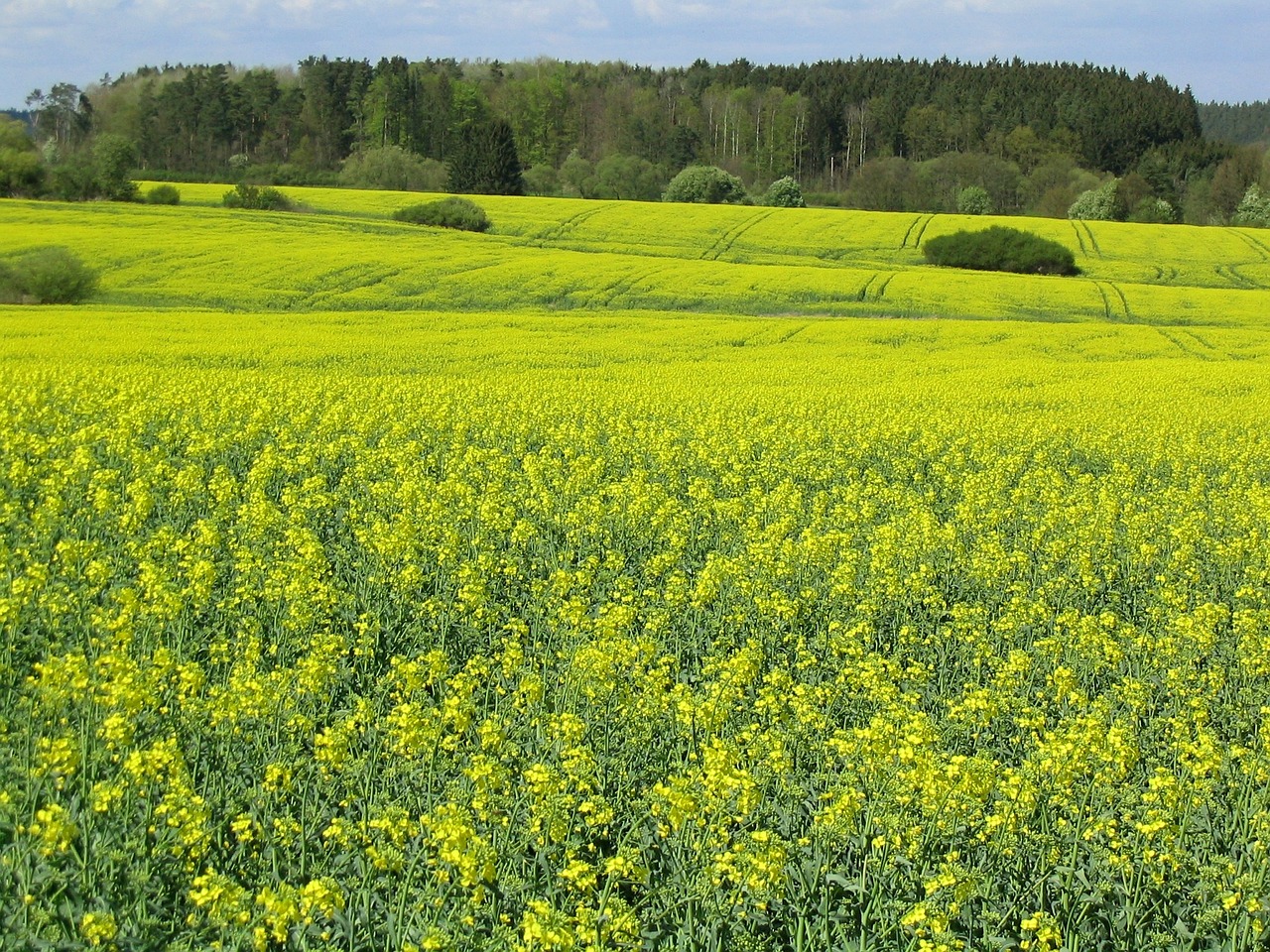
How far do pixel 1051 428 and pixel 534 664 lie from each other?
13059mm

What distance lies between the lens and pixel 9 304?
3183 cm

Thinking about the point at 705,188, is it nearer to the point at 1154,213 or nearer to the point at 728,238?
the point at 728,238

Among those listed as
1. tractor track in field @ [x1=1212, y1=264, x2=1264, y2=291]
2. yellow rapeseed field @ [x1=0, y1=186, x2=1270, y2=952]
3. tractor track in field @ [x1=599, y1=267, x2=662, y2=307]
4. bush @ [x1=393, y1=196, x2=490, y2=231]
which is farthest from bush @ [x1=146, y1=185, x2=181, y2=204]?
tractor track in field @ [x1=1212, y1=264, x2=1264, y2=291]

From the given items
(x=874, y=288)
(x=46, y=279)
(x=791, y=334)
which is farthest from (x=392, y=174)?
(x=791, y=334)

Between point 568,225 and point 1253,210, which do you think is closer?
point 568,225

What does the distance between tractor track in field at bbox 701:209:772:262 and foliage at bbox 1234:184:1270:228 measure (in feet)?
121

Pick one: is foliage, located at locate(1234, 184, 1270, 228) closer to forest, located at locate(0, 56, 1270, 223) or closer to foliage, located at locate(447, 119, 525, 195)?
forest, located at locate(0, 56, 1270, 223)

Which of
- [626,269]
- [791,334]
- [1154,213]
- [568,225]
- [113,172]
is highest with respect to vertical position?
[113,172]

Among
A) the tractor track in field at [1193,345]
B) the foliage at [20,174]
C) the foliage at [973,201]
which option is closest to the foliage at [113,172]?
the foliage at [20,174]

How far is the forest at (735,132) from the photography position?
276 feet

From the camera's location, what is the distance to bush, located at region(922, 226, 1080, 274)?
49.1 metres

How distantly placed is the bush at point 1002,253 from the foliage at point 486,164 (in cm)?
3138

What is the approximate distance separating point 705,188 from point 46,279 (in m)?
49.1

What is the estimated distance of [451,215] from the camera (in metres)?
52.0
